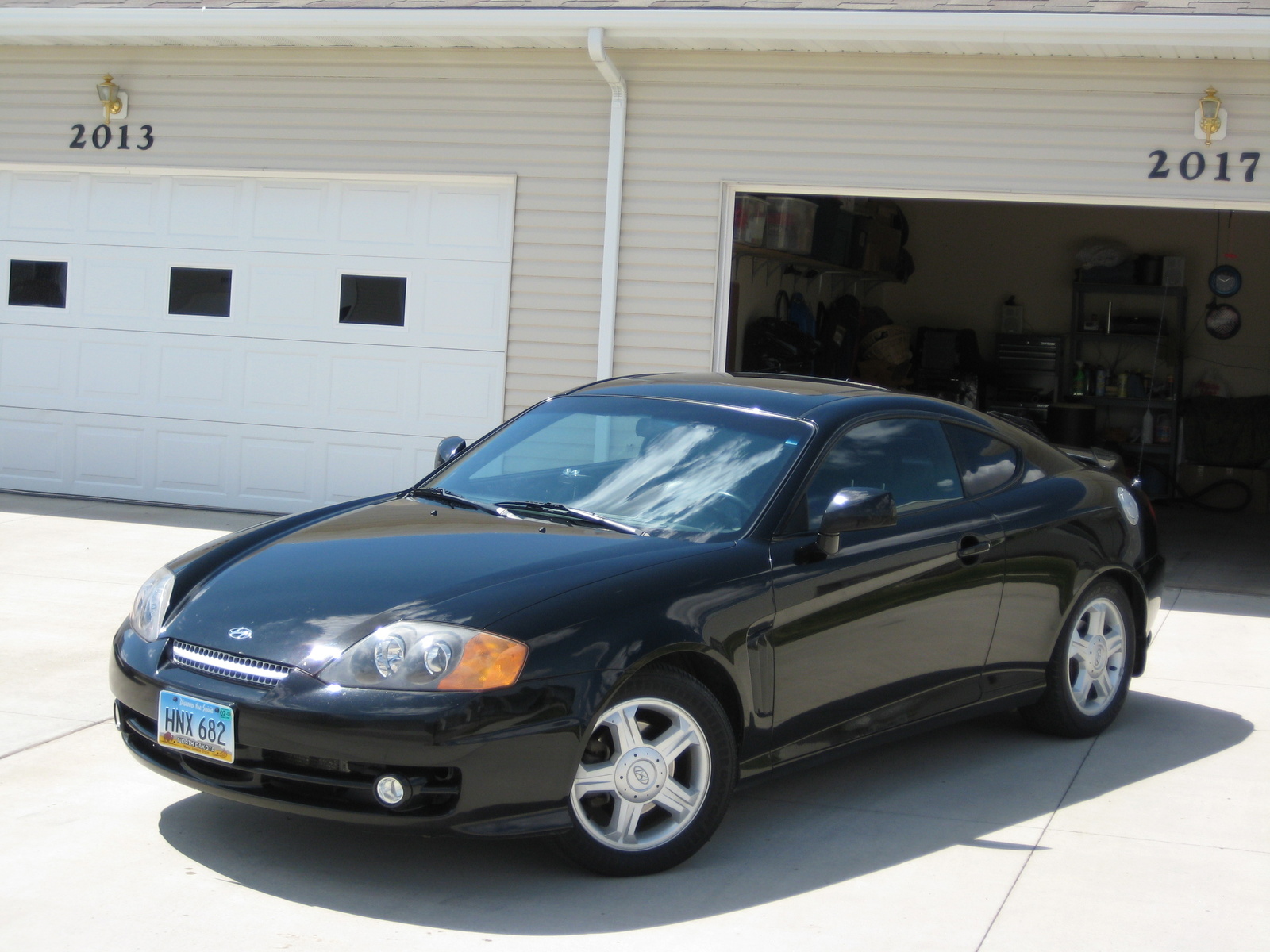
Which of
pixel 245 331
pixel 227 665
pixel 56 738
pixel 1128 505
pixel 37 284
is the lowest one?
pixel 56 738

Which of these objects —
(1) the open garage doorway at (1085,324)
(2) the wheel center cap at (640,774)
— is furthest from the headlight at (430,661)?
(1) the open garage doorway at (1085,324)

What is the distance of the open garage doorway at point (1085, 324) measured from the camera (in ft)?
46.3

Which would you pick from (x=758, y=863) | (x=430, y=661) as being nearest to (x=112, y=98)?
(x=430, y=661)

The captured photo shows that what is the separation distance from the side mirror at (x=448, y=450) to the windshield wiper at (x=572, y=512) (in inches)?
27.8

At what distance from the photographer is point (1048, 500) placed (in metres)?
5.04

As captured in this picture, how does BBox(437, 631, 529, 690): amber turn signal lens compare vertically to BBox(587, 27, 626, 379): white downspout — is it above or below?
below

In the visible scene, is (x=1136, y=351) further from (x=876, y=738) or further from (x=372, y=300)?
(x=876, y=738)

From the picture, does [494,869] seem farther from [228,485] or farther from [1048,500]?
[228,485]

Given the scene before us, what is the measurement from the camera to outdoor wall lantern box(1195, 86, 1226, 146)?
8.05 m

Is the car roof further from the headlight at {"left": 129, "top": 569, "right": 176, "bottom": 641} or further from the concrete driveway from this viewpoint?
the headlight at {"left": 129, "top": 569, "right": 176, "bottom": 641}

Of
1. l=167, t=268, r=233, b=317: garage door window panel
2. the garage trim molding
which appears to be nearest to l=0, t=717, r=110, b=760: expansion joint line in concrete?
the garage trim molding

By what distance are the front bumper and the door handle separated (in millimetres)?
1621

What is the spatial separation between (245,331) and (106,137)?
1.78 metres

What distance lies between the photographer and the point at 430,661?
11.1 ft
